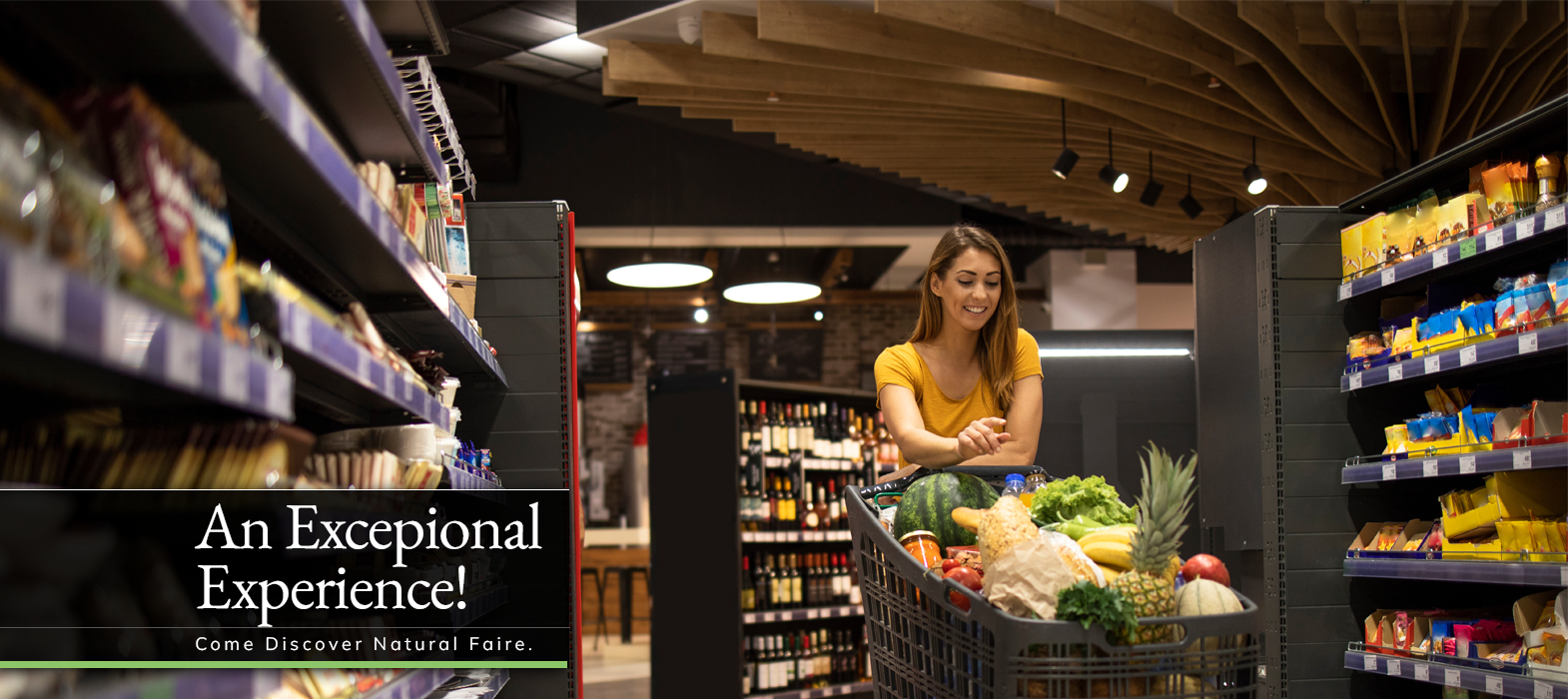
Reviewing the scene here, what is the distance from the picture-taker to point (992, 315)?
2.43 m

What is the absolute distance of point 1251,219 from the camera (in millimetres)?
3920

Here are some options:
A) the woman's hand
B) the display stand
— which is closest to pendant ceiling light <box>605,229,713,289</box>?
the display stand

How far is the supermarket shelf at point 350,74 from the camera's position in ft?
5.10

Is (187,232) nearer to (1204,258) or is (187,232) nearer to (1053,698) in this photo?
(1053,698)

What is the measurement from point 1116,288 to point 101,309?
11.3 metres

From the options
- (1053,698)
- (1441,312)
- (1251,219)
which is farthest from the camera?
(1251,219)

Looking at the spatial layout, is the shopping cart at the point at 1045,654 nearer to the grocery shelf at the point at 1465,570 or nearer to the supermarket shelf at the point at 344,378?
the supermarket shelf at the point at 344,378

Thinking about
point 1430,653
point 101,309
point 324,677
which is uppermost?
point 101,309

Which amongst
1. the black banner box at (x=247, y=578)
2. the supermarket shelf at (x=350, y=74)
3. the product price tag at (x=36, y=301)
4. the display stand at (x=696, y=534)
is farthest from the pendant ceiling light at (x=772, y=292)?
the product price tag at (x=36, y=301)

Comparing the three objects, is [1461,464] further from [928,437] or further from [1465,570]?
[928,437]

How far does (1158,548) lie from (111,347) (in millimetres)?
1173

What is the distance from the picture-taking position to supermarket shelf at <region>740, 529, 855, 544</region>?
6289 mm

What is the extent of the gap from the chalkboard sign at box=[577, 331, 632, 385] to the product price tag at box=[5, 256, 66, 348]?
12271mm

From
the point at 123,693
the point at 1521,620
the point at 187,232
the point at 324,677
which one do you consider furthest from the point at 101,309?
the point at 1521,620
